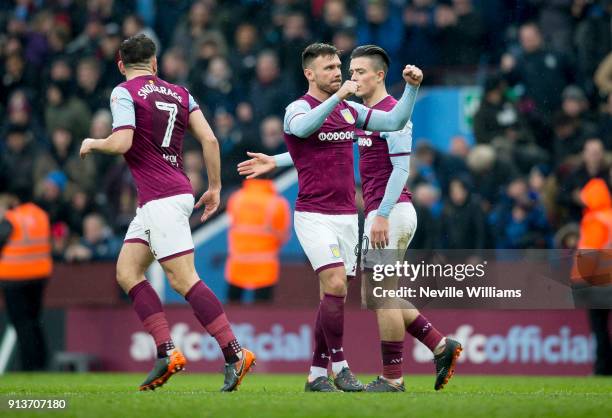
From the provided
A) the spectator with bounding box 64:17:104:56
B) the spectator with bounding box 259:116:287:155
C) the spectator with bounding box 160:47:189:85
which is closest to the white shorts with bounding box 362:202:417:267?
the spectator with bounding box 259:116:287:155

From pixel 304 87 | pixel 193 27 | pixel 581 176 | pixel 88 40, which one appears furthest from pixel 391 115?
pixel 88 40

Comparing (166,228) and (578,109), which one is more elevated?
(578,109)

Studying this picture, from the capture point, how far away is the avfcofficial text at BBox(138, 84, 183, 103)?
29.9ft

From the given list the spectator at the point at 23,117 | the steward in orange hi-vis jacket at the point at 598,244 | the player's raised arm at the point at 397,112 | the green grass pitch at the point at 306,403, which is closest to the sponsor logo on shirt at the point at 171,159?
→ the player's raised arm at the point at 397,112

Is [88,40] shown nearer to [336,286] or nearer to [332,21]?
[332,21]

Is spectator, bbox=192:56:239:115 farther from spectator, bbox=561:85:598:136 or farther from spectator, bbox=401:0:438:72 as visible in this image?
spectator, bbox=561:85:598:136

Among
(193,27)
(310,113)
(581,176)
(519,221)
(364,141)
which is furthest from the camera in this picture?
(193,27)

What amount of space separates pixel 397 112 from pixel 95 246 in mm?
7940

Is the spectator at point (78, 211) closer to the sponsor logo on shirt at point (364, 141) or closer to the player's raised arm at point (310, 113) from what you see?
the sponsor logo on shirt at point (364, 141)

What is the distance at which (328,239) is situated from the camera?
9141 millimetres

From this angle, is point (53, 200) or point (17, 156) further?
point (17, 156)

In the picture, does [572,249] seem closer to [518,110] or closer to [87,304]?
[518,110]

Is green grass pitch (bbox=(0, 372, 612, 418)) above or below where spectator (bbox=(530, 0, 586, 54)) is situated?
below

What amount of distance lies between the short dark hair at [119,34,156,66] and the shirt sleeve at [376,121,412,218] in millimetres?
1820
